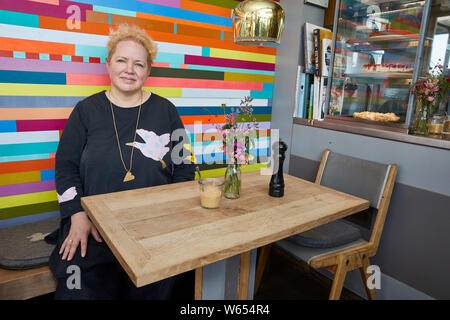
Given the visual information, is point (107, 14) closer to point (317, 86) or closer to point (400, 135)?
point (317, 86)

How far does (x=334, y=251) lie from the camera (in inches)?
63.4

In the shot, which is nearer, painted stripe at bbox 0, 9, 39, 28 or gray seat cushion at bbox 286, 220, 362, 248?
painted stripe at bbox 0, 9, 39, 28

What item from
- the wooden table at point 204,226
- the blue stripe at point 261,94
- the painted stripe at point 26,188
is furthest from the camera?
the blue stripe at point 261,94

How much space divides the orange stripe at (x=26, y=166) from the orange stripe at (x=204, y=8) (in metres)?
1.23

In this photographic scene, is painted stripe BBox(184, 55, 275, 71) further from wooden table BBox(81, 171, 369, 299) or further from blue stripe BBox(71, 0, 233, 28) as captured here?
wooden table BBox(81, 171, 369, 299)

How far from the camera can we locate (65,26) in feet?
5.38

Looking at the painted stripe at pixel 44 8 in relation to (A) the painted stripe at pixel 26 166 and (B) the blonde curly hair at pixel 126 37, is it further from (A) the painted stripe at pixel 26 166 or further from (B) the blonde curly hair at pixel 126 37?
(A) the painted stripe at pixel 26 166

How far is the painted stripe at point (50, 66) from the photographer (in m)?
1.54

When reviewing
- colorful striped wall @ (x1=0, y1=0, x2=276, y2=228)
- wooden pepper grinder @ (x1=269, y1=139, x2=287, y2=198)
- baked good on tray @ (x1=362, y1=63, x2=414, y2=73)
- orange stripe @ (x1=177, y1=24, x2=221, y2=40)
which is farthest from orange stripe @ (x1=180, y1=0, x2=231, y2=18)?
wooden pepper grinder @ (x1=269, y1=139, x2=287, y2=198)

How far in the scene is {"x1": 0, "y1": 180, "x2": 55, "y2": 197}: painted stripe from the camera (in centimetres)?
162

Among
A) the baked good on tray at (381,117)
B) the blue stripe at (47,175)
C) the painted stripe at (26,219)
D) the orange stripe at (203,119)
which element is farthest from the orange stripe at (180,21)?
the painted stripe at (26,219)

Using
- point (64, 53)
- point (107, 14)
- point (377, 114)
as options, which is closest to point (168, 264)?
point (64, 53)

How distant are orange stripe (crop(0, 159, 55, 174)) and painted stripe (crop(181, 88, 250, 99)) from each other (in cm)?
90

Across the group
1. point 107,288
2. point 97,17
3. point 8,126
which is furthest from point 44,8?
point 107,288
